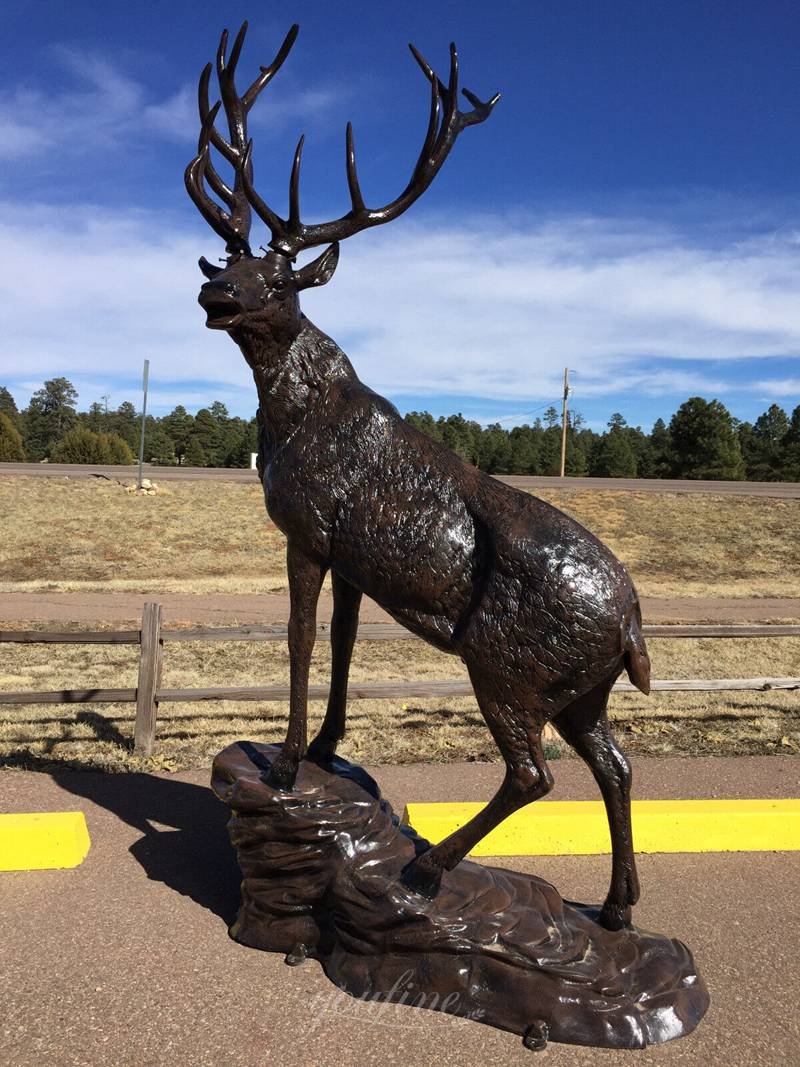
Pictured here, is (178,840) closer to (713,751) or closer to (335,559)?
(335,559)

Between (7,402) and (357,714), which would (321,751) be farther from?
(7,402)

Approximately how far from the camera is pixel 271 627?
7.40 metres

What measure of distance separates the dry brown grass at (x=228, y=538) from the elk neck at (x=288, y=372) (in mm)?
11351

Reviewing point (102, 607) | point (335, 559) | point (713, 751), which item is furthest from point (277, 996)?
point (102, 607)

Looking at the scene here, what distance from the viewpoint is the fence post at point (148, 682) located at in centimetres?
672

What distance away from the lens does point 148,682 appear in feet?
22.2

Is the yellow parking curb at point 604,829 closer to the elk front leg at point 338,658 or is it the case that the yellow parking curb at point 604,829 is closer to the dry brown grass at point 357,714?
the elk front leg at point 338,658

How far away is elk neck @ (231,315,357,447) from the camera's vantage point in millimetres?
3705

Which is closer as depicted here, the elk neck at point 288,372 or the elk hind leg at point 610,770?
the elk hind leg at point 610,770

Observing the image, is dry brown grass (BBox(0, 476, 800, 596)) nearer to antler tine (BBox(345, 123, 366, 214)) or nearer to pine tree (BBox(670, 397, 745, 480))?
antler tine (BBox(345, 123, 366, 214))

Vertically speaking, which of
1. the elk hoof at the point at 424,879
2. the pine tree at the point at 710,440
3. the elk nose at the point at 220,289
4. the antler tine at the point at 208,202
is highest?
the pine tree at the point at 710,440

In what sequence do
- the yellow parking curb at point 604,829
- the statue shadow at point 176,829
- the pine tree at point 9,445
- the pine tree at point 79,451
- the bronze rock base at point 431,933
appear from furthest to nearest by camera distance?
the pine tree at point 9,445 → the pine tree at point 79,451 → the yellow parking curb at point 604,829 → the statue shadow at point 176,829 → the bronze rock base at point 431,933

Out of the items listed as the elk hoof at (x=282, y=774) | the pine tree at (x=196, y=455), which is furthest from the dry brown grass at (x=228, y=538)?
the pine tree at (x=196, y=455)

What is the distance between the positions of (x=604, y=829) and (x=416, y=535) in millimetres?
2530
